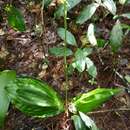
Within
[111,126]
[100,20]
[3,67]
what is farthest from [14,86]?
[100,20]

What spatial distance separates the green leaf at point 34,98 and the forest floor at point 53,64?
10 centimetres

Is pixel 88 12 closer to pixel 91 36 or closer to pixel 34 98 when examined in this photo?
pixel 91 36

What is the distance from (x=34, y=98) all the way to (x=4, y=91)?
0.18m

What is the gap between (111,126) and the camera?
182 cm

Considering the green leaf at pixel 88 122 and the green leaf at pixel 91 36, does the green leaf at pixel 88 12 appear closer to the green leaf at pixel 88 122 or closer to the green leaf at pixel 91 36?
the green leaf at pixel 91 36

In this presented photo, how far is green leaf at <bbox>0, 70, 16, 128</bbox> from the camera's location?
1776 mm

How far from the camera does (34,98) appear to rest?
1750 millimetres

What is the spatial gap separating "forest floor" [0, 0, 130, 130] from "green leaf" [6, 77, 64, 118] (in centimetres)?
10

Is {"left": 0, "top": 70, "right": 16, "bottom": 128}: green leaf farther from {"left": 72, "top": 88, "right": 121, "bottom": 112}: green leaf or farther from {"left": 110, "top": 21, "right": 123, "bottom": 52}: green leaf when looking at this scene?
{"left": 110, "top": 21, "right": 123, "bottom": 52}: green leaf

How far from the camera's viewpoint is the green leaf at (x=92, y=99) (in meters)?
1.76

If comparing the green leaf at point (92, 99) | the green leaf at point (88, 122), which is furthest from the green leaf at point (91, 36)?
the green leaf at point (88, 122)

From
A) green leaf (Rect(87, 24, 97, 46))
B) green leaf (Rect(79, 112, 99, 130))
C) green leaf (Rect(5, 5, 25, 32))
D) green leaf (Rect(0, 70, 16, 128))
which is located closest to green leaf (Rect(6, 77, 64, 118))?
green leaf (Rect(0, 70, 16, 128))

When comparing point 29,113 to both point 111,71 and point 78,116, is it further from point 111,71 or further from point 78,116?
point 111,71

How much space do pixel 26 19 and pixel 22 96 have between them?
74 cm
